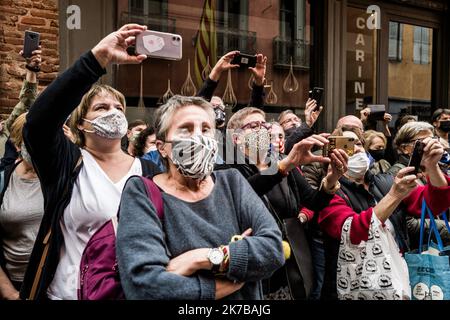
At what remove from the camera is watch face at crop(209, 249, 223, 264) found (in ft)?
4.93

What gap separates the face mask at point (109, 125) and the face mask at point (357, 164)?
1.48m

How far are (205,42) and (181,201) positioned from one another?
14.0ft

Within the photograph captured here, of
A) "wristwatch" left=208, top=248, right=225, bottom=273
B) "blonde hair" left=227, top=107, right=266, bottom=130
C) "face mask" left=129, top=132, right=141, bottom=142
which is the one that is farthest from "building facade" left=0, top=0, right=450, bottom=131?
"wristwatch" left=208, top=248, right=225, bottom=273

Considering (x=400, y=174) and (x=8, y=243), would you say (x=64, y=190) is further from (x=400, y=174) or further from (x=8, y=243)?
(x=400, y=174)

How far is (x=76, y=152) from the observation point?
2004 mm

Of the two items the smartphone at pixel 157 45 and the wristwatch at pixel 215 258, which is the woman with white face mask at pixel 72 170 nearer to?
the smartphone at pixel 157 45

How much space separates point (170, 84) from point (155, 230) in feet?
13.0

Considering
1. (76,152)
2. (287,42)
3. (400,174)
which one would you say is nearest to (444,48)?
(287,42)

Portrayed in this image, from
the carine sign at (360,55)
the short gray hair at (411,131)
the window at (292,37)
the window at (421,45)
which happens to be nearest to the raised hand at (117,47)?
the short gray hair at (411,131)

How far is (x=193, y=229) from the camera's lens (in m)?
1.58

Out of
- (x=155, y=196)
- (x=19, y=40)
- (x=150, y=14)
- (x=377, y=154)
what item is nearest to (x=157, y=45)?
(x=155, y=196)

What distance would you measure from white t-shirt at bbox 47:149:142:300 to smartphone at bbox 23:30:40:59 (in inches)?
50.8

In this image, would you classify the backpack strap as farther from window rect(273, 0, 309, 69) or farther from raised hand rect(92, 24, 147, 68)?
window rect(273, 0, 309, 69)

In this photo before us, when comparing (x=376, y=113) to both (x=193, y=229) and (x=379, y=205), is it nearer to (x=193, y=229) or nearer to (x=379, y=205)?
(x=379, y=205)
